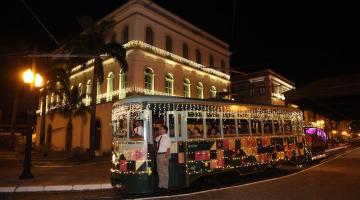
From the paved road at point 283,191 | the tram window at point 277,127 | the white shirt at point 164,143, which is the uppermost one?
the tram window at point 277,127

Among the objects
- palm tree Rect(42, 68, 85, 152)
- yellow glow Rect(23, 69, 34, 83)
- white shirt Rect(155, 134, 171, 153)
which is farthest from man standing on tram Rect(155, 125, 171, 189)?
palm tree Rect(42, 68, 85, 152)

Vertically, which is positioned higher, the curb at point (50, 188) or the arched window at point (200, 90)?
the arched window at point (200, 90)

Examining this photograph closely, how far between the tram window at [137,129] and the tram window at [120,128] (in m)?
0.30

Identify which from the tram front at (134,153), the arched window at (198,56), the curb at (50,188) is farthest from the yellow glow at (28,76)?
the arched window at (198,56)

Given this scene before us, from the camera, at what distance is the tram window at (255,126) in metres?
11.8

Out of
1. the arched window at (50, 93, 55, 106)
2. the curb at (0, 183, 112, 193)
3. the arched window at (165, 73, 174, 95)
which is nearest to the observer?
the curb at (0, 183, 112, 193)

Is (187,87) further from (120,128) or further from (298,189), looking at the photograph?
(298,189)

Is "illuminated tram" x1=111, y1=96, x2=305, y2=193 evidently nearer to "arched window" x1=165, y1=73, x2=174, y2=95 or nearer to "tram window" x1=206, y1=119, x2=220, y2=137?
"tram window" x1=206, y1=119, x2=220, y2=137

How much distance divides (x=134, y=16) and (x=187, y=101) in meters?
20.0

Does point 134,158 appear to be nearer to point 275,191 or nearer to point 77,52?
point 275,191

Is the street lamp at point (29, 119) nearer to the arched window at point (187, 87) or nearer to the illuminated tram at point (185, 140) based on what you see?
the illuminated tram at point (185, 140)

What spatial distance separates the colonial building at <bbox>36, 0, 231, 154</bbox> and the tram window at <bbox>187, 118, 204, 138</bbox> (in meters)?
14.0

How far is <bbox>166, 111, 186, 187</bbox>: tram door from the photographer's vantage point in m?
9.23

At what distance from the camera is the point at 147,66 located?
92.9 feet
